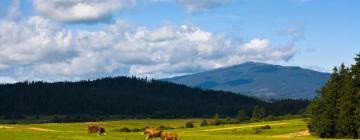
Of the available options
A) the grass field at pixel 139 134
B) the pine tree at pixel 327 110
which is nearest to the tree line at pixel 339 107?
the pine tree at pixel 327 110

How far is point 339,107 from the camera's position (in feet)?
307

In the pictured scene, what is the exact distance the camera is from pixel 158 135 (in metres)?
59.1

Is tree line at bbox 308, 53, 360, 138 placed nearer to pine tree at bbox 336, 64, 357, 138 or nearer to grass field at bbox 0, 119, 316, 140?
pine tree at bbox 336, 64, 357, 138

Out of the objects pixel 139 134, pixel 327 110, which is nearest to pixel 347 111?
pixel 327 110

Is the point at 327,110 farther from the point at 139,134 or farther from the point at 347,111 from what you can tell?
the point at 139,134

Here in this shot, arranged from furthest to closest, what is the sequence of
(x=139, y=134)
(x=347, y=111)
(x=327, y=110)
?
(x=327, y=110)
(x=347, y=111)
(x=139, y=134)

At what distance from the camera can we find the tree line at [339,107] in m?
90.1

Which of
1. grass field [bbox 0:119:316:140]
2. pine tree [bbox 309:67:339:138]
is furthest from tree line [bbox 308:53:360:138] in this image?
grass field [bbox 0:119:316:140]

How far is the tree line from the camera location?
9006 cm

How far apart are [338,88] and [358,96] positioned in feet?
29.7

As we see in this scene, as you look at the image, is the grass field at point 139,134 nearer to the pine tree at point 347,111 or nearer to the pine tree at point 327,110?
the pine tree at point 327,110

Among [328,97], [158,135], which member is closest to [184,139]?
[158,135]

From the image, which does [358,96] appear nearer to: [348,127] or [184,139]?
[348,127]

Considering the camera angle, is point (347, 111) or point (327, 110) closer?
point (347, 111)
